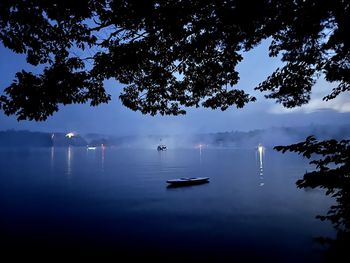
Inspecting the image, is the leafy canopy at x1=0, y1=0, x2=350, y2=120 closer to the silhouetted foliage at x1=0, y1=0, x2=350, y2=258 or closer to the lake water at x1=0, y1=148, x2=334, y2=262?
the silhouetted foliage at x1=0, y1=0, x2=350, y2=258

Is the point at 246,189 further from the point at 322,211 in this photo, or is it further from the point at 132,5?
the point at 132,5

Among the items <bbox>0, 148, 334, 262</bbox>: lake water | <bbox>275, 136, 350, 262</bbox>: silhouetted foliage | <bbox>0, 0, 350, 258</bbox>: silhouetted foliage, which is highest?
<bbox>0, 0, 350, 258</bbox>: silhouetted foliage

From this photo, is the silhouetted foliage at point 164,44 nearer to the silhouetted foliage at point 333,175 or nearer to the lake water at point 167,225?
the silhouetted foliage at point 333,175

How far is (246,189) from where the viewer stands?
5309cm

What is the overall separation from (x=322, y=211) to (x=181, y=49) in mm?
33115

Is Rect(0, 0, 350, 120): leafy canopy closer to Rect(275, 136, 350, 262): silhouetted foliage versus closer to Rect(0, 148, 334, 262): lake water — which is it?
Rect(275, 136, 350, 262): silhouetted foliage

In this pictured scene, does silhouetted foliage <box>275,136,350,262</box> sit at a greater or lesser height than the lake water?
greater

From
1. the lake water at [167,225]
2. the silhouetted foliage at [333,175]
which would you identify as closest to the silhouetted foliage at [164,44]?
the silhouetted foliage at [333,175]

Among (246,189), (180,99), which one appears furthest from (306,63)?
(246,189)

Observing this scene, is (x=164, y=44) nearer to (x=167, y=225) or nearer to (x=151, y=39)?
(x=151, y=39)

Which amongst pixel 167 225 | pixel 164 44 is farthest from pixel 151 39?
pixel 167 225

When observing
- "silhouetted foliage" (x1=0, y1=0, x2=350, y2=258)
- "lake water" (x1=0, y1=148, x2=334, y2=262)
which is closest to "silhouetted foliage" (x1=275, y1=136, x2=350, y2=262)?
"silhouetted foliage" (x1=0, y1=0, x2=350, y2=258)

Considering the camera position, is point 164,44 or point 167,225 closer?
point 164,44

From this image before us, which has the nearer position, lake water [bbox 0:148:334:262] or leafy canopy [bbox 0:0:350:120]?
leafy canopy [bbox 0:0:350:120]
